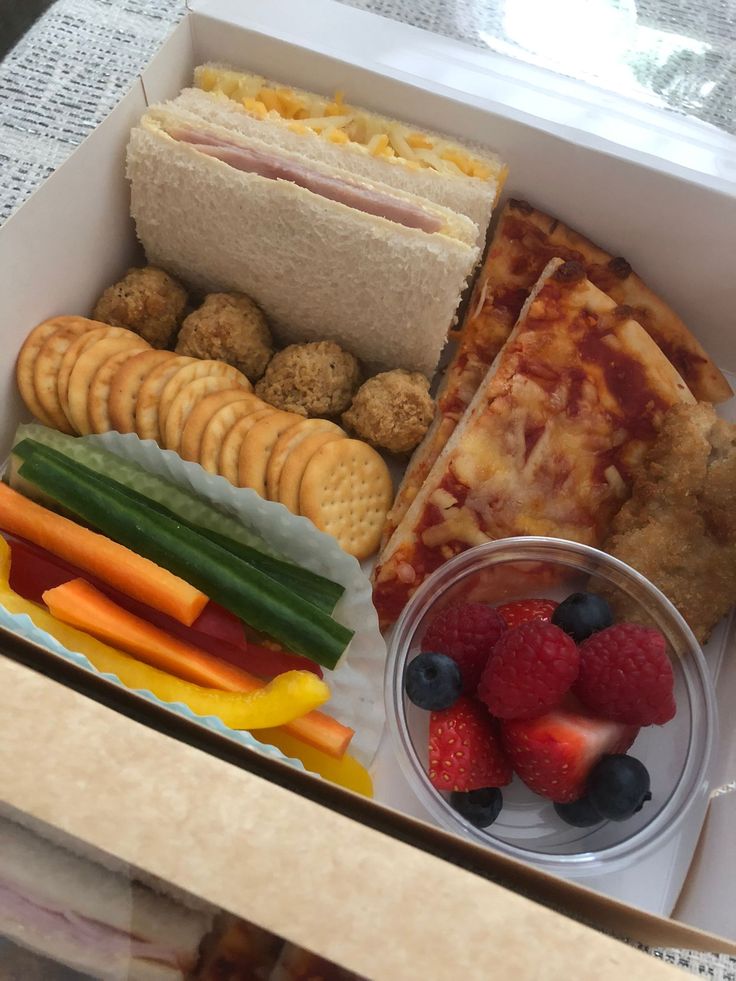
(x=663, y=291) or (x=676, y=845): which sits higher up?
(x=663, y=291)

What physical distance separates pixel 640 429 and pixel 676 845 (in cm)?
73

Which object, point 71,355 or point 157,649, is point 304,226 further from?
point 157,649

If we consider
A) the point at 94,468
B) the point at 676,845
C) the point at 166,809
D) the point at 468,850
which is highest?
the point at 166,809

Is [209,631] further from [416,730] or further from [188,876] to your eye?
[188,876]

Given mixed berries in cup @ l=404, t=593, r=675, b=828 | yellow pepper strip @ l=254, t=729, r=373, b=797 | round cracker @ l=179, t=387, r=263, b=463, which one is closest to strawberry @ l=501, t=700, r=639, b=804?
mixed berries in cup @ l=404, t=593, r=675, b=828

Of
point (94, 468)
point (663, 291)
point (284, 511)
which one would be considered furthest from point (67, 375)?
point (663, 291)

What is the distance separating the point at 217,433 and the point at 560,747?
79 centimetres

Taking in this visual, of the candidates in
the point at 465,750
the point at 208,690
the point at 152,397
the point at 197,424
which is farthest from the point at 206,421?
the point at 465,750

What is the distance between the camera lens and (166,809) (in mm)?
745

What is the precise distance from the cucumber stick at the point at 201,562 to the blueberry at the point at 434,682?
0.56 ft

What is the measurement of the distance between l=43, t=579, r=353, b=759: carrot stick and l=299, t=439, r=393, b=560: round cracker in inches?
12.3

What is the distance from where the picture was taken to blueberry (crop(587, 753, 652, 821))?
4.06ft

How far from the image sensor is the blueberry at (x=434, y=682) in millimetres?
1275

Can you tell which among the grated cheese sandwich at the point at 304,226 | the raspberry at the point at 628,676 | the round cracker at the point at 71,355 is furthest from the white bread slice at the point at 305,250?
the raspberry at the point at 628,676
